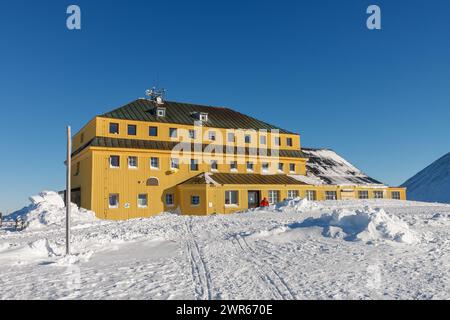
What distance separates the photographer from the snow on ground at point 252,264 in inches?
288

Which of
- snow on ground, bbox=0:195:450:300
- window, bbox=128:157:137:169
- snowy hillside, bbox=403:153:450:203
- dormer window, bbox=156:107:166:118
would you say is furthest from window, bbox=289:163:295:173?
snowy hillside, bbox=403:153:450:203

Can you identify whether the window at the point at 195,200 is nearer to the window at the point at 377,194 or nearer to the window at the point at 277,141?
the window at the point at 277,141

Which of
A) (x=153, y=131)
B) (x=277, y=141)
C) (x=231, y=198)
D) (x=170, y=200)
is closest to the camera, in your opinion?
(x=231, y=198)

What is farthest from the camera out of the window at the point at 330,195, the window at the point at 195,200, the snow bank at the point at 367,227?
the window at the point at 330,195

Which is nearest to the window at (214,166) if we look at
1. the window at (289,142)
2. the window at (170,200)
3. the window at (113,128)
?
the window at (170,200)

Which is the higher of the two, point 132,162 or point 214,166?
point 132,162

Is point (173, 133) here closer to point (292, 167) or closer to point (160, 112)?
point (160, 112)

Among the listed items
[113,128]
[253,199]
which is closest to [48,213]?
[113,128]

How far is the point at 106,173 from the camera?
3097 centimetres

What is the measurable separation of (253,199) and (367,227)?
21.5m

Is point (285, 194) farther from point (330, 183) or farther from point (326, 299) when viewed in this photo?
point (326, 299)

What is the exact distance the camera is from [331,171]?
140 ft

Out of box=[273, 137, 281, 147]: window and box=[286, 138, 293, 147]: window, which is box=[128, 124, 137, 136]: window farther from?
box=[286, 138, 293, 147]: window

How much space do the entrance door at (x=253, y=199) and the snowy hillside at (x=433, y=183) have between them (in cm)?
9656
